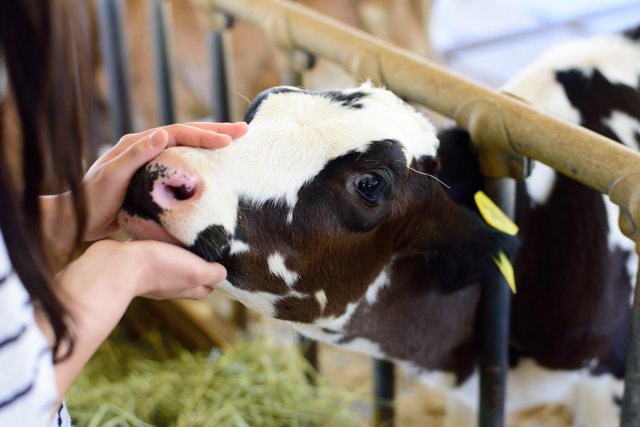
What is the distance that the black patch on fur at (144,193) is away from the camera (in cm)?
95

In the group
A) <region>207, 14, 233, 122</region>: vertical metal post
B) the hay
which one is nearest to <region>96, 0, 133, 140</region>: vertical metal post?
<region>207, 14, 233, 122</region>: vertical metal post

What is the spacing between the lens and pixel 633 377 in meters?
1.05

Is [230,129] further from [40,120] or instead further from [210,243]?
[40,120]

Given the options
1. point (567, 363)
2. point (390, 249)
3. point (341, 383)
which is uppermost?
point (390, 249)

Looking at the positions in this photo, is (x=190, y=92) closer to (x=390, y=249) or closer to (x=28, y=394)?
(x=390, y=249)

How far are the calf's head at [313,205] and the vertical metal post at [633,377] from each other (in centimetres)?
31

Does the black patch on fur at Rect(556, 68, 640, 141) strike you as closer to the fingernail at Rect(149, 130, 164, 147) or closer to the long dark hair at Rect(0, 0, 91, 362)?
the fingernail at Rect(149, 130, 164, 147)

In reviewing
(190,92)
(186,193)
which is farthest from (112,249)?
(190,92)

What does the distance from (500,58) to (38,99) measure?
5443mm

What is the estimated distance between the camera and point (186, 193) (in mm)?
971

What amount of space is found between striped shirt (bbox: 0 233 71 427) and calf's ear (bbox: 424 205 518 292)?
82 centimetres

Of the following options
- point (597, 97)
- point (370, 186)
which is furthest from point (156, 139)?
point (597, 97)

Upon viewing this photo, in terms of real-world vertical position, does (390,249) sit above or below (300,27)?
below

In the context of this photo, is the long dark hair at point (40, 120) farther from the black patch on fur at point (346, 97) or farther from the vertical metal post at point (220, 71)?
the vertical metal post at point (220, 71)
